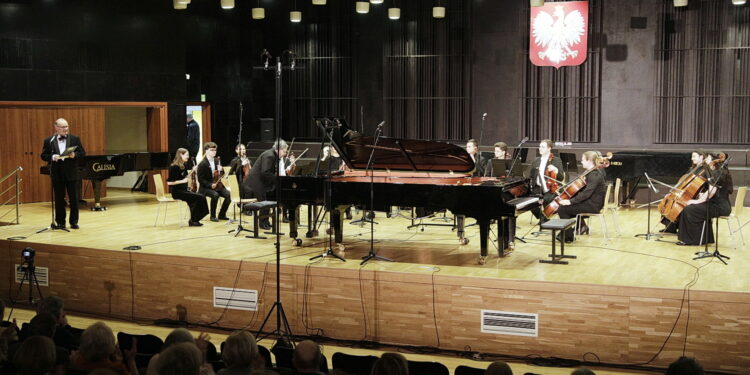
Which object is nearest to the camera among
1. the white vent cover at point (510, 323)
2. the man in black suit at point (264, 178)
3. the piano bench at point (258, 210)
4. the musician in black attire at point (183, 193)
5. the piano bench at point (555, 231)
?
the white vent cover at point (510, 323)

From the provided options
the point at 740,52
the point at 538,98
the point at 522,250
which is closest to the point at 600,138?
the point at 538,98

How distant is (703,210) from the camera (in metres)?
9.37

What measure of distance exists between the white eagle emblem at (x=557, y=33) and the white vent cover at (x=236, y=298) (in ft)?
28.2

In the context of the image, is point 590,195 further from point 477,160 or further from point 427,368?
point 427,368

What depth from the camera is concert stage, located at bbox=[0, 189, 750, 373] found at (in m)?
6.88

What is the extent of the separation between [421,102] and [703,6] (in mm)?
5284

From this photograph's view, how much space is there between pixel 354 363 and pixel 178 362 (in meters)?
1.63

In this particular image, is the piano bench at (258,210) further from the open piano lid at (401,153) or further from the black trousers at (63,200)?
the black trousers at (63,200)

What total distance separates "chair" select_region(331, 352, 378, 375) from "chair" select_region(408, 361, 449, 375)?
0.28 metres

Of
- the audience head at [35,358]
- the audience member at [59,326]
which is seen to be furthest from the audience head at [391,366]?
the audience member at [59,326]

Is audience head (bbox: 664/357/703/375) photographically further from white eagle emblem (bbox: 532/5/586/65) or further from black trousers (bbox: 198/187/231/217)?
white eagle emblem (bbox: 532/5/586/65)

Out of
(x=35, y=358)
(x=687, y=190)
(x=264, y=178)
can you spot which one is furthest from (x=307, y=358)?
(x=687, y=190)

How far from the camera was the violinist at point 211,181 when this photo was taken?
37.9ft

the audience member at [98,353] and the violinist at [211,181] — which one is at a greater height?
the violinist at [211,181]
